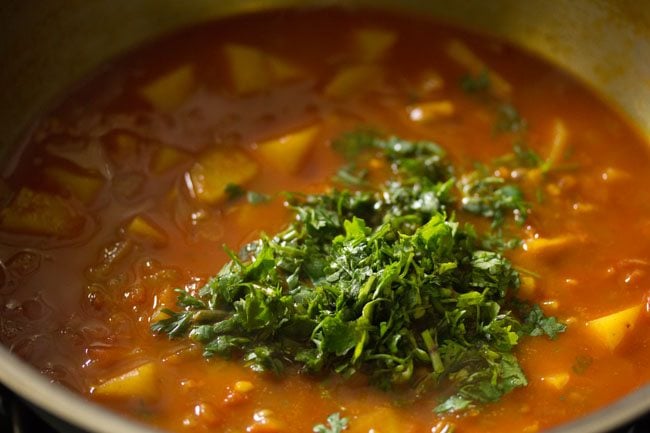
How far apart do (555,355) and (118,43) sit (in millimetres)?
2590

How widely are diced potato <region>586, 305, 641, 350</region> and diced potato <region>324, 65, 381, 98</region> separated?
1617 millimetres

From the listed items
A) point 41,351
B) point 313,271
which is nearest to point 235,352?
point 313,271

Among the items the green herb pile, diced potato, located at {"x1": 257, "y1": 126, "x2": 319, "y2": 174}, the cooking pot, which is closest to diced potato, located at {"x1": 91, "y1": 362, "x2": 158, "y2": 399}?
the green herb pile

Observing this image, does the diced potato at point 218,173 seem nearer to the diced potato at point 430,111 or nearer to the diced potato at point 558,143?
the diced potato at point 430,111

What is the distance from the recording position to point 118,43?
420cm

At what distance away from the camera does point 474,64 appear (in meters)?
4.22

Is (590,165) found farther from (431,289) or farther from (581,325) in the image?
(431,289)

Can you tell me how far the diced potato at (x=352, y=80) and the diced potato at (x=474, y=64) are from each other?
1.38 ft

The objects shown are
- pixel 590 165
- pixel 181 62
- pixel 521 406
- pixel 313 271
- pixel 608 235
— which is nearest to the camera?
pixel 521 406

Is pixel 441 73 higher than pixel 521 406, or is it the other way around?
pixel 441 73

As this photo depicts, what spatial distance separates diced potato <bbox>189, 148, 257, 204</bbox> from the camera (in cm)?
353

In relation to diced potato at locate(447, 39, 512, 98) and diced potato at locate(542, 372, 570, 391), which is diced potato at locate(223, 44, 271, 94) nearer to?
diced potato at locate(447, 39, 512, 98)

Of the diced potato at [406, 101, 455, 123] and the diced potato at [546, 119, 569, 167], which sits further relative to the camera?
the diced potato at [406, 101, 455, 123]

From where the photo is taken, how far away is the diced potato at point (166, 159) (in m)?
3.65
